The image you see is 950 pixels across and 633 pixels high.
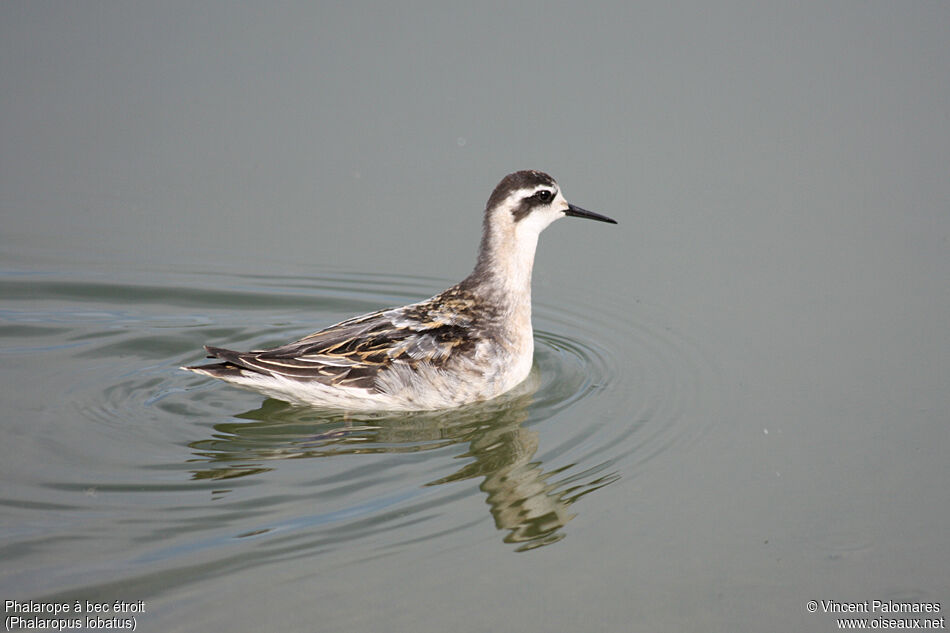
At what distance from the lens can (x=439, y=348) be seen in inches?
344

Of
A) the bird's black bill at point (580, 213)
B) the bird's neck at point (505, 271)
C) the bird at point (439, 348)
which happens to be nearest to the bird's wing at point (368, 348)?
the bird at point (439, 348)

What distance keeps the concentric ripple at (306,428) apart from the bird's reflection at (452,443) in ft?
0.06

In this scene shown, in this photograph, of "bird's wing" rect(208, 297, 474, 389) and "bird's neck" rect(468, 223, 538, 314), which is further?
"bird's neck" rect(468, 223, 538, 314)

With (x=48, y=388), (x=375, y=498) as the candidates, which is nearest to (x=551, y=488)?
(x=375, y=498)

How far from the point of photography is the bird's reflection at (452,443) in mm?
7145

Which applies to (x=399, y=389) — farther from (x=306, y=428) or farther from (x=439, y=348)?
(x=306, y=428)

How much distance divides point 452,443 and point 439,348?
3.19 feet

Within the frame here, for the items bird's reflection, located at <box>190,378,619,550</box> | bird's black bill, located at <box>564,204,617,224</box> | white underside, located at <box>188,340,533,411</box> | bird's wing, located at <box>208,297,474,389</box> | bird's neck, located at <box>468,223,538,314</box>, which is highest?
bird's black bill, located at <box>564,204,617,224</box>

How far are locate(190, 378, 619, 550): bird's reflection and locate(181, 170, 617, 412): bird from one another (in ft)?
0.52

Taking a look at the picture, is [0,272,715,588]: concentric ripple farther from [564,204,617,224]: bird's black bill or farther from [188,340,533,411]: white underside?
[564,204,617,224]: bird's black bill

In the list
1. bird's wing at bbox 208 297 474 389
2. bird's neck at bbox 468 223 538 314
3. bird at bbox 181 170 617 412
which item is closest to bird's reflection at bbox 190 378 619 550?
bird at bbox 181 170 617 412

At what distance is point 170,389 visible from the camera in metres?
8.85

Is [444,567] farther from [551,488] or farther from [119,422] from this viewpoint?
[119,422]

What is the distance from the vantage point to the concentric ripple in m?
6.80
